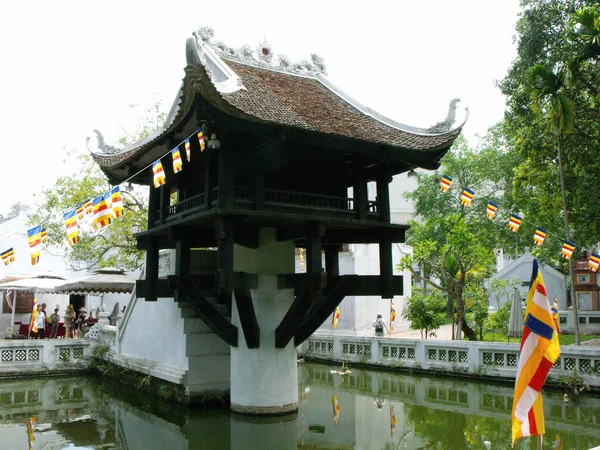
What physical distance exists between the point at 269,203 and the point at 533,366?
5657mm

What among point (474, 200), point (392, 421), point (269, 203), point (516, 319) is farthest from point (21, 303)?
point (474, 200)

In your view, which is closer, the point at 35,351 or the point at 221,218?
the point at 221,218

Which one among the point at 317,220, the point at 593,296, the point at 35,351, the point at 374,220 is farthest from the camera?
the point at 593,296

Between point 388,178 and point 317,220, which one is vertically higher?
point 388,178

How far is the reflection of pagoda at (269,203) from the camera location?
948 centimetres

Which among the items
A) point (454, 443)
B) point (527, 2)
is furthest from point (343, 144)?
point (527, 2)

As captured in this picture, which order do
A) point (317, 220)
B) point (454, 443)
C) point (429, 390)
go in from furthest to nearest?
point (429, 390) → point (317, 220) → point (454, 443)

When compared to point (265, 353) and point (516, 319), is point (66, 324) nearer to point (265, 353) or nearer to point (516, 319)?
point (265, 353)

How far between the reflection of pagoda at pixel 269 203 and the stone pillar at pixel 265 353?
0.06 ft

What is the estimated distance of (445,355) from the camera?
14.9m

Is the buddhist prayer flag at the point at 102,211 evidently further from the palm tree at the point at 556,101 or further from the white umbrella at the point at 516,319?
the white umbrella at the point at 516,319

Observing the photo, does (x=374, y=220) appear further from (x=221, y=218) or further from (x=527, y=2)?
(x=527, y=2)

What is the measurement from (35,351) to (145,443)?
8.55 meters

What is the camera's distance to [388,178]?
11078mm
